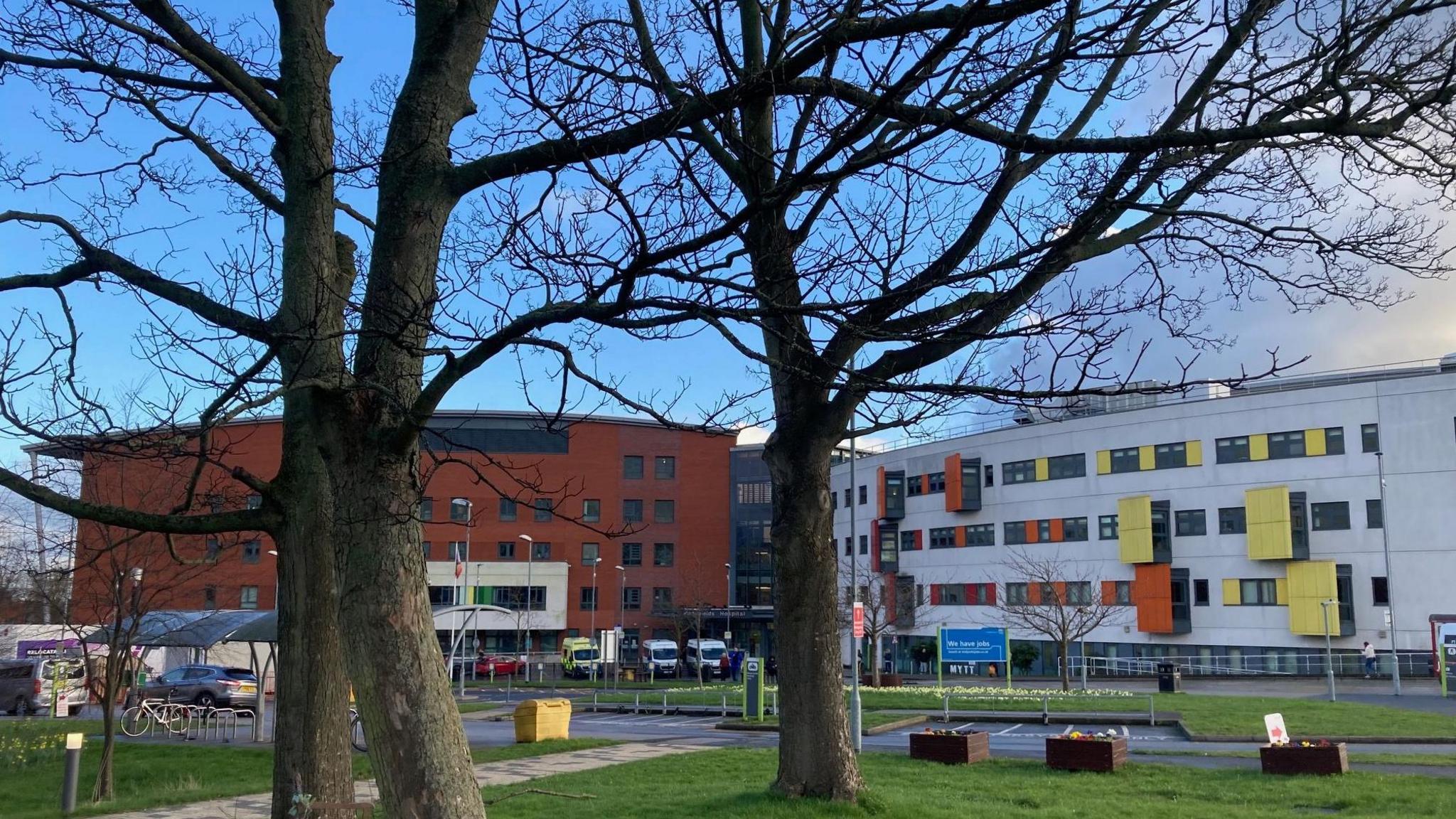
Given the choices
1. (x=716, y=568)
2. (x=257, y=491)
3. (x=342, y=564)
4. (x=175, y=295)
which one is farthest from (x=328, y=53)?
(x=716, y=568)

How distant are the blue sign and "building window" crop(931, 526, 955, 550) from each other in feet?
118

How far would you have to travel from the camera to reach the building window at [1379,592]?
50.2m

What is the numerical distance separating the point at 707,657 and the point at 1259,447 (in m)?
33.1

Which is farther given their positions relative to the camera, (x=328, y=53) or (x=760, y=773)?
(x=760, y=773)

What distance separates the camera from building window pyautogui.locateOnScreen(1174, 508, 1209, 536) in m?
57.2

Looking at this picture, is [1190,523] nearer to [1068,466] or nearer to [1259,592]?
[1259,592]

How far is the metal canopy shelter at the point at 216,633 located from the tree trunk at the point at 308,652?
664 inches

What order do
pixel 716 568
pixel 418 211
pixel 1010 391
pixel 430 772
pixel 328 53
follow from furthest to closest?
pixel 716 568, pixel 328 53, pixel 418 211, pixel 1010 391, pixel 430 772

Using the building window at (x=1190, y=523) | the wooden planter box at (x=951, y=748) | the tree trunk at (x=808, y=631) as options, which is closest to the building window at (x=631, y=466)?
the building window at (x=1190, y=523)

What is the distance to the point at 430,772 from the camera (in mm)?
5906

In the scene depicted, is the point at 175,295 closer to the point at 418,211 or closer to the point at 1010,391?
the point at 418,211

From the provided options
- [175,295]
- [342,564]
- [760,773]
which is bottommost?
[760,773]

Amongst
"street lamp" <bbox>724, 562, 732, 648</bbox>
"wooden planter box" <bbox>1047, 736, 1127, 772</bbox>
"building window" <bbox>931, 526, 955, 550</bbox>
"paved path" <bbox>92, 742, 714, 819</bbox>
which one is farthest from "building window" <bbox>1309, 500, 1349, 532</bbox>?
"wooden planter box" <bbox>1047, 736, 1127, 772</bbox>

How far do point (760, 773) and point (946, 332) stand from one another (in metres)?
10.6
